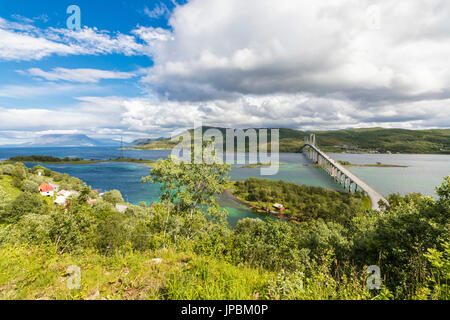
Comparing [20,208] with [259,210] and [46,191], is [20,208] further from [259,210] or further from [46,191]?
[259,210]

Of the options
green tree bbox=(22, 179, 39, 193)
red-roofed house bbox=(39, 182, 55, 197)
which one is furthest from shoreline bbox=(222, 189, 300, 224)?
green tree bbox=(22, 179, 39, 193)

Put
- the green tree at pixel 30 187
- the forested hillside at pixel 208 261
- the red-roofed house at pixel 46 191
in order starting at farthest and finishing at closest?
the red-roofed house at pixel 46 191
the green tree at pixel 30 187
the forested hillside at pixel 208 261

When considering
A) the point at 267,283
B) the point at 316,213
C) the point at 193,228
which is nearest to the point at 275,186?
the point at 316,213

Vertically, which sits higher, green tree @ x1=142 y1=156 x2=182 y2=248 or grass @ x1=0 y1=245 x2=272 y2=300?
green tree @ x1=142 y1=156 x2=182 y2=248

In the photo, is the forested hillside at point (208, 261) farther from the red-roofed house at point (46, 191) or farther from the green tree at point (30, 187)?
the green tree at point (30, 187)

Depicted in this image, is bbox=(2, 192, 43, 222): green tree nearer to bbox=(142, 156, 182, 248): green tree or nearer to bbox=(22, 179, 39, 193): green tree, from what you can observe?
bbox=(22, 179, 39, 193): green tree

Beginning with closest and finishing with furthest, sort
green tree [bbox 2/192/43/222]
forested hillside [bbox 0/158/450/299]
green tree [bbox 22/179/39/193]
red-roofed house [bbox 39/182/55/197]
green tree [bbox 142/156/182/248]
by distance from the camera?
forested hillside [bbox 0/158/450/299], green tree [bbox 142/156/182/248], green tree [bbox 2/192/43/222], green tree [bbox 22/179/39/193], red-roofed house [bbox 39/182/55/197]

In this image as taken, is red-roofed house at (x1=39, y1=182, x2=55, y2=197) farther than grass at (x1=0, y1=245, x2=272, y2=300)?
Yes

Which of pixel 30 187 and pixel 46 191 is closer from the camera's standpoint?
pixel 30 187

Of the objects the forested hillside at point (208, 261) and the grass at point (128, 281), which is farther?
the forested hillside at point (208, 261)

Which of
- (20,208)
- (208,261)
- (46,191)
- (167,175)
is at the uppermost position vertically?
(167,175)

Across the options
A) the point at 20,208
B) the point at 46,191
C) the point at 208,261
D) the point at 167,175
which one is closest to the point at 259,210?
the point at 167,175

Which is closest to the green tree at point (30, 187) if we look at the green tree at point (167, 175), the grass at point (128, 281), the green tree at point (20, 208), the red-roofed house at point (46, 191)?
the red-roofed house at point (46, 191)

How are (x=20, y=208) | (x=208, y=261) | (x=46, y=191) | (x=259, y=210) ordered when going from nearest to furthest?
1. (x=208, y=261)
2. (x=20, y=208)
3. (x=46, y=191)
4. (x=259, y=210)
